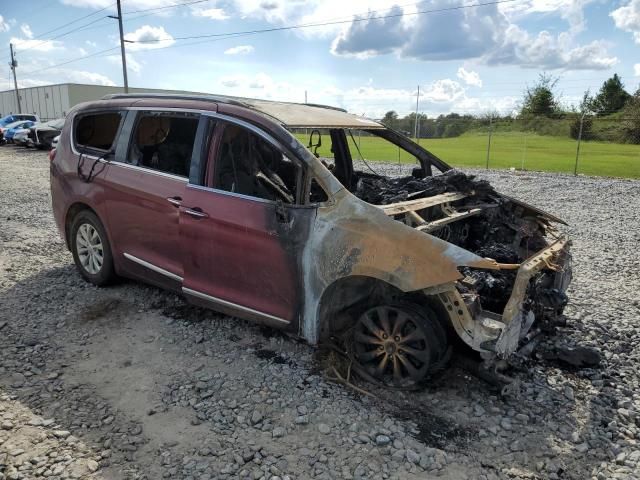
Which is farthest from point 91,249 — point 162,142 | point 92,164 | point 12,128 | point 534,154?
point 12,128

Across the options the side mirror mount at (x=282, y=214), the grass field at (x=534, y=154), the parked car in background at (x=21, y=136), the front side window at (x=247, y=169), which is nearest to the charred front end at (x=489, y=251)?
the side mirror mount at (x=282, y=214)

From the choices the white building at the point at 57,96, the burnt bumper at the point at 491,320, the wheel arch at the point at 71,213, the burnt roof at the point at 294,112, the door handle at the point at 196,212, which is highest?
the white building at the point at 57,96

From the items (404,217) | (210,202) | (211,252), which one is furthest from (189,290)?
(404,217)

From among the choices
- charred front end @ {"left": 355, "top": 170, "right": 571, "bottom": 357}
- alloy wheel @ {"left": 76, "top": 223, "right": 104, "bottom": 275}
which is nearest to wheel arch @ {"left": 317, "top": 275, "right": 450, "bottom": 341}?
charred front end @ {"left": 355, "top": 170, "right": 571, "bottom": 357}

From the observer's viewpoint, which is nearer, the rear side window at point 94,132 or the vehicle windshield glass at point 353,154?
the vehicle windshield glass at point 353,154

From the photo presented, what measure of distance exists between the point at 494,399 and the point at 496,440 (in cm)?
46

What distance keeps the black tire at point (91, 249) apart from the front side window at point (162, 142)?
0.86m

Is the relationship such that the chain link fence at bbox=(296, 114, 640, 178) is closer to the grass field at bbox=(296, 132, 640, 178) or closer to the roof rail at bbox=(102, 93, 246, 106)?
the grass field at bbox=(296, 132, 640, 178)

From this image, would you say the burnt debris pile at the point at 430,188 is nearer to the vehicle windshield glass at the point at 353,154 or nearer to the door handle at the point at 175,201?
the vehicle windshield glass at the point at 353,154

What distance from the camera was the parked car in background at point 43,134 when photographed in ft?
76.6

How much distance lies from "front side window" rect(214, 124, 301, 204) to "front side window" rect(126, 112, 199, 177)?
1.86 feet

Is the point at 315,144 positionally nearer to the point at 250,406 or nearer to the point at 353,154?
the point at 353,154

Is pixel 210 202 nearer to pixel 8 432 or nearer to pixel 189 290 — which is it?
pixel 189 290

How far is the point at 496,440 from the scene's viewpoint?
121 inches
